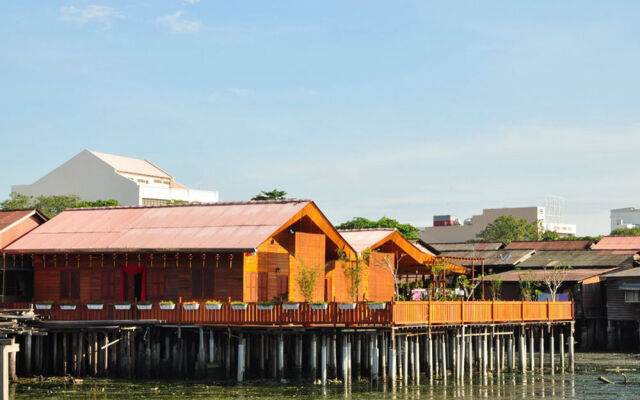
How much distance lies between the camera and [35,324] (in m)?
49.2

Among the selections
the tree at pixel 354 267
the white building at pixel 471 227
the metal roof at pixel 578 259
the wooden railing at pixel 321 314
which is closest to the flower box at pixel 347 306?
the wooden railing at pixel 321 314

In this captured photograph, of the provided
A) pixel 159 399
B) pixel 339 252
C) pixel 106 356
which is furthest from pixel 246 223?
pixel 159 399

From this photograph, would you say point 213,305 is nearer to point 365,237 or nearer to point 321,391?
point 321,391

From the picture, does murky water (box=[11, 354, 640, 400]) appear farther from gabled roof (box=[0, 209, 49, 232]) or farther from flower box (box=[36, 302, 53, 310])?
gabled roof (box=[0, 209, 49, 232])

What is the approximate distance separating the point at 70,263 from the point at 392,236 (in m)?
18.0

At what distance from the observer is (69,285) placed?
53.8 m

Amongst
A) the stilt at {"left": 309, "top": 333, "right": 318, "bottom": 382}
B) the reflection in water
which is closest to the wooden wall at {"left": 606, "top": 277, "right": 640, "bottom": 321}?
the reflection in water

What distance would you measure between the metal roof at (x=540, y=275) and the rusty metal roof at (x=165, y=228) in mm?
28774

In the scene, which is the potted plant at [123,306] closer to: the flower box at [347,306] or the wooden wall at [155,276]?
the wooden wall at [155,276]

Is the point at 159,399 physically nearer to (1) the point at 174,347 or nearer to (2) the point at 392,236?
(1) the point at 174,347

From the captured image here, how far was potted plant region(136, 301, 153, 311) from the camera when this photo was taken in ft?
158

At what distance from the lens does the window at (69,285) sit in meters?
53.6

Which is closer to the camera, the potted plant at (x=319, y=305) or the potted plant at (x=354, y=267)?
the potted plant at (x=319, y=305)

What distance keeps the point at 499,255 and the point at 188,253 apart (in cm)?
4612
